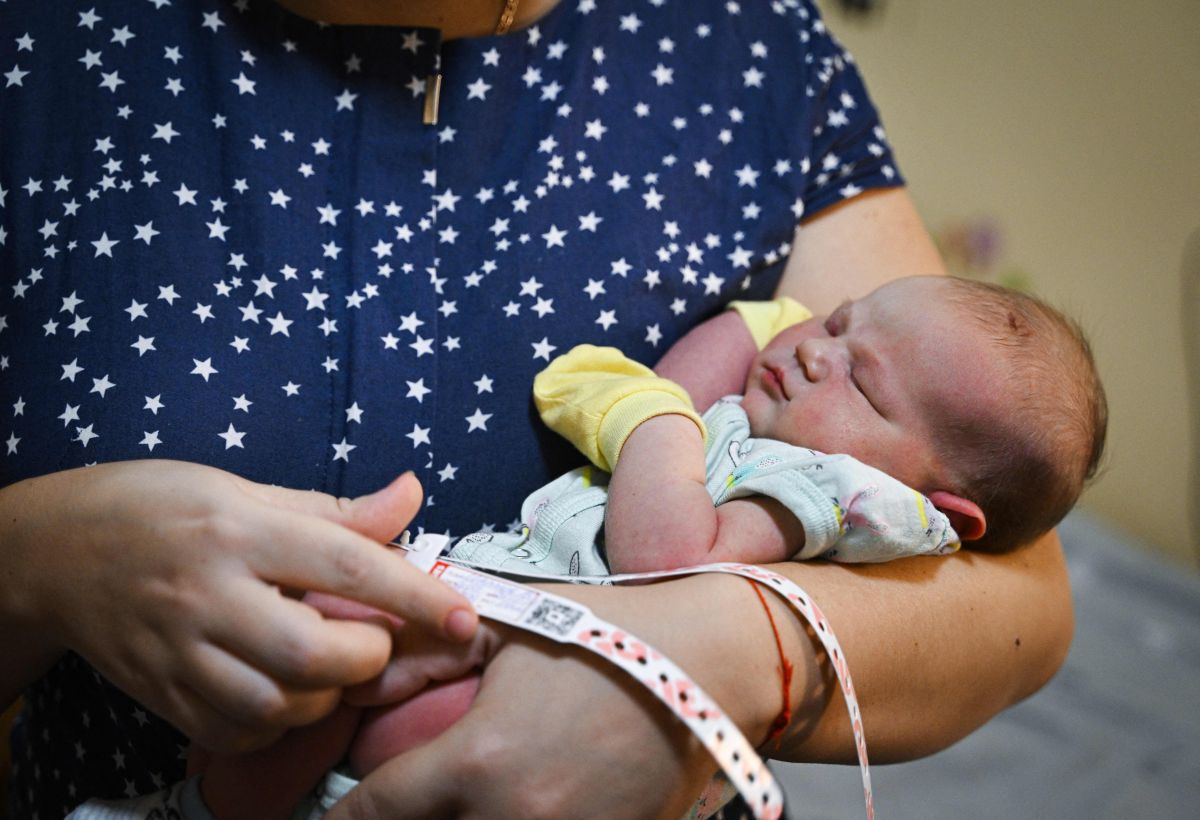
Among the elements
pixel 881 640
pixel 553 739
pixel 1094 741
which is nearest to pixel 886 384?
pixel 881 640

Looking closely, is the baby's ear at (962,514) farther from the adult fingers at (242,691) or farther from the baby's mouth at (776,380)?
the adult fingers at (242,691)

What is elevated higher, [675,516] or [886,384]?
[886,384]

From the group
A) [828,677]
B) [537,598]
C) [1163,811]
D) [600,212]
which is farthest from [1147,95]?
[537,598]

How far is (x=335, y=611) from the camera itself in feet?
2.37

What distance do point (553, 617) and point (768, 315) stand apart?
1.89 ft

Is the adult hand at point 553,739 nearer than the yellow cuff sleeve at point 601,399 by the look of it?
Yes

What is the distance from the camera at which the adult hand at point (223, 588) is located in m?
0.65

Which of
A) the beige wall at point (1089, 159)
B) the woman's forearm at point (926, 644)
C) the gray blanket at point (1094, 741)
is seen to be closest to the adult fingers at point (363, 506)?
the woman's forearm at point (926, 644)

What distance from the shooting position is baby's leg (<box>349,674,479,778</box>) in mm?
726

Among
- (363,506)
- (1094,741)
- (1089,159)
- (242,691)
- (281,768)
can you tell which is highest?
(1089,159)

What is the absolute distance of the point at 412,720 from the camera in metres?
0.73

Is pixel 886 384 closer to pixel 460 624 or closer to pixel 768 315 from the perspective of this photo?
pixel 768 315

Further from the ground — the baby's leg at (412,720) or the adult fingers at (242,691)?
the adult fingers at (242,691)

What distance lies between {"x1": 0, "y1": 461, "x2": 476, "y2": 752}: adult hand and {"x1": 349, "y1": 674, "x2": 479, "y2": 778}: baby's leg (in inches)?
2.2
